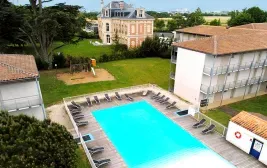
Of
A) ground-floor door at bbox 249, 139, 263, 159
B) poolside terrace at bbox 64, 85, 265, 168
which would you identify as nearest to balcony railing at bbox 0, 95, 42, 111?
poolside terrace at bbox 64, 85, 265, 168

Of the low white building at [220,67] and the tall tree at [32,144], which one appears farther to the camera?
the low white building at [220,67]

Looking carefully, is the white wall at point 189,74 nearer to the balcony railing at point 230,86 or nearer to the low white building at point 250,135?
the balcony railing at point 230,86

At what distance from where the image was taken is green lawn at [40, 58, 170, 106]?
28531mm

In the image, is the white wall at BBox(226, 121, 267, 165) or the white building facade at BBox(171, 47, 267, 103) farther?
the white building facade at BBox(171, 47, 267, 103)

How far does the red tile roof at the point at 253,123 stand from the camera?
1616 cm

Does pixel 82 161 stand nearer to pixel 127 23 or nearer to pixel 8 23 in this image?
pixel 8 23

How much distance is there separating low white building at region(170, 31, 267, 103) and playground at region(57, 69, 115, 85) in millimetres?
12382

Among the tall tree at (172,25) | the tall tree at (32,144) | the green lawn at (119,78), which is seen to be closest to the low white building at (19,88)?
the tall tree at (32,144)

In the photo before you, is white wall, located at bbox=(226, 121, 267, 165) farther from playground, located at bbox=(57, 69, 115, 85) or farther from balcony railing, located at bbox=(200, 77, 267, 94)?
playground, located at bbox=(57, 69, 115, 85)

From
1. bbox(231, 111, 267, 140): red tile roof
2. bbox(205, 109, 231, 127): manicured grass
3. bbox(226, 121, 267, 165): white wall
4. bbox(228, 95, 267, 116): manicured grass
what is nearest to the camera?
bbox(226, 121, 267, 165): white wall

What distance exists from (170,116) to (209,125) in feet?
13.5

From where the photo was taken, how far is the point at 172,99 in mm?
26812

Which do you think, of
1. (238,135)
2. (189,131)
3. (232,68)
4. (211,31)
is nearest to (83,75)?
(189,131)

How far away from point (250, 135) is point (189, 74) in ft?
35.2
